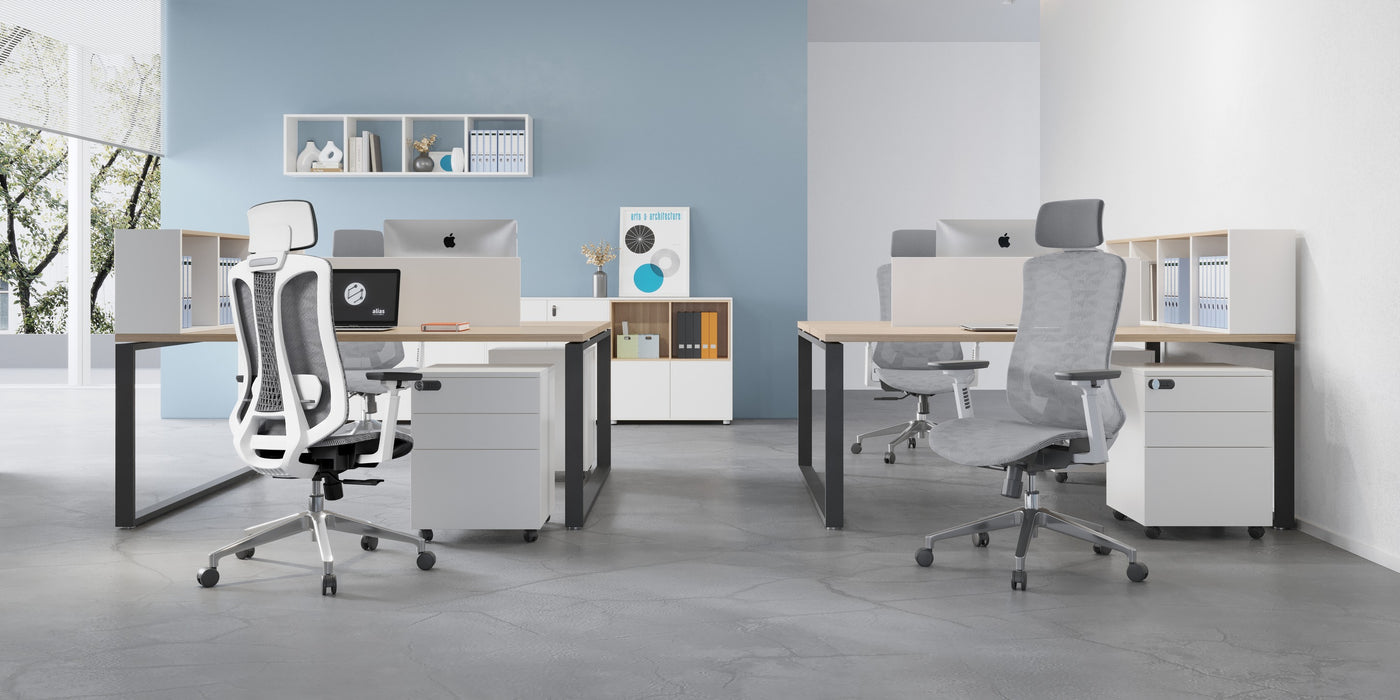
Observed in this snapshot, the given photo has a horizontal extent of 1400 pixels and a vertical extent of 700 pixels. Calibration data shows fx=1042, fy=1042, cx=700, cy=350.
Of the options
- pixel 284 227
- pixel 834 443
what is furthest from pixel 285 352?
pixel 834 443

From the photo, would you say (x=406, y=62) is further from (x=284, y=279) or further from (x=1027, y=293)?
(x=1027, y=293)

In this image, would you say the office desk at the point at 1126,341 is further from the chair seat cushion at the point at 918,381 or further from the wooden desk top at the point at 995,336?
the chair seat cushion at the point at 918,381

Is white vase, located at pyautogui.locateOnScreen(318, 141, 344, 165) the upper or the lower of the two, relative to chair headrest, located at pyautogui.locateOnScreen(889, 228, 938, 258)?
upper

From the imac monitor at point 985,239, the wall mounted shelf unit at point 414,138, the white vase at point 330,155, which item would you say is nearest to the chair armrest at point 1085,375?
the imac monitor at point 985,239

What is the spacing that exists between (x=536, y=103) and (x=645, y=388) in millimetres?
2262

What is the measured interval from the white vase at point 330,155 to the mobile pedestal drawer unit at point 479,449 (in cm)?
429

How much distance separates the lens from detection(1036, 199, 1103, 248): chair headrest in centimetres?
334

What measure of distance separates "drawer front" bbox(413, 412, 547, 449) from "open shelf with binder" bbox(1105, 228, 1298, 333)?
9.03 feet

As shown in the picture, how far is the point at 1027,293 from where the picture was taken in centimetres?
352

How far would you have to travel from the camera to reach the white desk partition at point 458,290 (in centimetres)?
465

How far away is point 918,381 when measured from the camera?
593cm

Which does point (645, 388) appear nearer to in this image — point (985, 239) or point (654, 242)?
point (654, 242)

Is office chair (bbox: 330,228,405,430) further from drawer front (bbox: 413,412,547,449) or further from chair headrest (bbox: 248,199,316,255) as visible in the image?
chair headrest (bbox: 248,199,316,255)

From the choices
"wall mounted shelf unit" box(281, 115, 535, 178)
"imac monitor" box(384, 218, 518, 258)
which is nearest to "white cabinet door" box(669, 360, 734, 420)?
"wall mounted shelf unit" box(281, 115, 535, 178)
